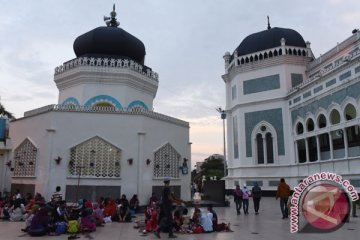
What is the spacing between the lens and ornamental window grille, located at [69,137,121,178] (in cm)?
1343

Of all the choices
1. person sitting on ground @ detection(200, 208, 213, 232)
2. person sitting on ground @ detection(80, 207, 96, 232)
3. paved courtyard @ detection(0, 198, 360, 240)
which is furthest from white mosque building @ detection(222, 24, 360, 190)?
person sitting on ground @ detection(80, 207, 96, 232)

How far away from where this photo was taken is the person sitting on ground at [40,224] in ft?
25.6

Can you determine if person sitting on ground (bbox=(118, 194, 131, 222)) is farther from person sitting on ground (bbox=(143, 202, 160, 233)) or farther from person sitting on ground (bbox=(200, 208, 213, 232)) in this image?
person sitting on ground (bbox=(200, 208, 213, 232))

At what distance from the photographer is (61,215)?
859 centimetres

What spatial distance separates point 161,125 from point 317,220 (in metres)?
8.52

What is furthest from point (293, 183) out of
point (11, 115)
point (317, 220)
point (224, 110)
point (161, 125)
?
point (11, 115)

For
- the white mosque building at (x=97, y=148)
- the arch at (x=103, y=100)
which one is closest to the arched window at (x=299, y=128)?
the white mosque building at (x=97, y=148)

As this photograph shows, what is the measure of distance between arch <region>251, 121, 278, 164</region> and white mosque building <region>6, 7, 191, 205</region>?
10.3 metres

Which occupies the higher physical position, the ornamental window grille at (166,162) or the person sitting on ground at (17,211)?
the ornamental window grille at (166,162)

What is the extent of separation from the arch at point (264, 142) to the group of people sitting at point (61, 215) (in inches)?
643

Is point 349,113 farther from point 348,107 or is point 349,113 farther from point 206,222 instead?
point 206,222

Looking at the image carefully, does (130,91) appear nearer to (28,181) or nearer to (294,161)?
(28,181)

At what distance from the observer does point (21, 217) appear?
10.5 metres

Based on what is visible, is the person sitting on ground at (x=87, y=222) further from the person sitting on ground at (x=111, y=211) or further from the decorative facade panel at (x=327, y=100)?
the decorative facade panel at (x=327, y=100)
